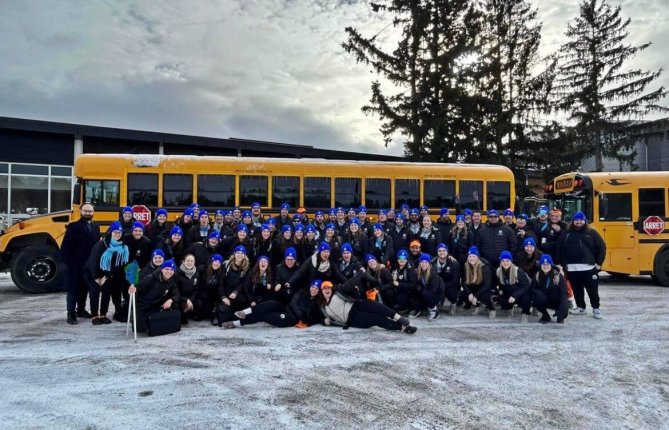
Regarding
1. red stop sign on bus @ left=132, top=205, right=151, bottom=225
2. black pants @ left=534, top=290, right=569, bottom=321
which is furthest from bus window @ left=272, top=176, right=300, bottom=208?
black pants @ left=534, top=290, right=569, bottom=321

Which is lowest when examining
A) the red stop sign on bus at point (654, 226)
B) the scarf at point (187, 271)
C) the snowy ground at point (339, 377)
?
the snowy ground at point (339, 377)

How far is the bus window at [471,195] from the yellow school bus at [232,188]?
0.08ft

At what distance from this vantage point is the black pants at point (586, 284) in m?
6.96

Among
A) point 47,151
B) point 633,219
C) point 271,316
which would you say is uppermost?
point 47,151

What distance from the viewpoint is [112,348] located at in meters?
5.23

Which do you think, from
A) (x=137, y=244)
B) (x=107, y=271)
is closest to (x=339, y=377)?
(x=107, y=271)

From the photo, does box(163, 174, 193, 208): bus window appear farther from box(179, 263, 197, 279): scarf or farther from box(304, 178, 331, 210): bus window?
box(179, 263, 197, 279): scarf

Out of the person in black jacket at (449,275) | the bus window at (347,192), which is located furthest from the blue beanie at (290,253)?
the bus window at (347,192)

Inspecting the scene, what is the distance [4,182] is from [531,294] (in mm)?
22173

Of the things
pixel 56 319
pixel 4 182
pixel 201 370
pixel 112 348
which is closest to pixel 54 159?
pixel 4 182

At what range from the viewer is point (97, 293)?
6477 mm

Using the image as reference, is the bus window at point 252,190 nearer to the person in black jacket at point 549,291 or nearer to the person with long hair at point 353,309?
the person with long hair at point 353,309

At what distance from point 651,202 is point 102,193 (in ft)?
42.7

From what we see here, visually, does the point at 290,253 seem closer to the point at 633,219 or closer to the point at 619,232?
the point at 619,232
